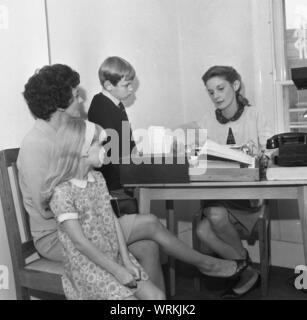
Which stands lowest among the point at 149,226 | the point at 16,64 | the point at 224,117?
the point at 149,226

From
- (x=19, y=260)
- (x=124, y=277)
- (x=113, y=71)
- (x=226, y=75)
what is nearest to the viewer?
(x=124, y=277)

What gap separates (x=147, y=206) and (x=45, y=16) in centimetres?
91

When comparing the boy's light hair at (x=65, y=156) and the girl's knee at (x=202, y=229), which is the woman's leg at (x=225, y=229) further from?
the boy's light hair at (x=65, y=156)

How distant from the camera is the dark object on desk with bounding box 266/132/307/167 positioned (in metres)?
1.57

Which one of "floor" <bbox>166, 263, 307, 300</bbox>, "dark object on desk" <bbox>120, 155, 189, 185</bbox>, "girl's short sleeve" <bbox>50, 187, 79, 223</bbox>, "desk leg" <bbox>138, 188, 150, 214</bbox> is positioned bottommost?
"floor" <bbox>166, 263, 307, 300</bbox>

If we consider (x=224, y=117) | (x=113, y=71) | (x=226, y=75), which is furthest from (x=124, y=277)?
(x=226, y=75)

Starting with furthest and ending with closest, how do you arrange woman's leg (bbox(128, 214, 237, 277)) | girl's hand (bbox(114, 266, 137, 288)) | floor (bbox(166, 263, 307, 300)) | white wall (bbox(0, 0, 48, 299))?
floor (bbox(166, 263, 307, 300)) < white wall (bbox(0, 0, 48, 299)) < woman's leg (bbox(128, 214, 237, 277)) < girl's hand (bbox(114, 266, 137, 288))

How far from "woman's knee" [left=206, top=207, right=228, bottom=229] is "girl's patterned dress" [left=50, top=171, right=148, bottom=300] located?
0.64 metres

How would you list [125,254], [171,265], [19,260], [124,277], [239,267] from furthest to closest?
1. [171,265]
2. [239,267]
3. [19,260]
4. [125,254]
5. [124,277]

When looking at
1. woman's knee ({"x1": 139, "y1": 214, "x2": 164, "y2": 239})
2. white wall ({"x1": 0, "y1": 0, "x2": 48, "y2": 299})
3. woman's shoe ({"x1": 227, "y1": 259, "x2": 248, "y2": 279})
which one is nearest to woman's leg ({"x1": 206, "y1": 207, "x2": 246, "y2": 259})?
woman's shoe ({"x1": 227, "y1": 259, "x2": 248, "y2": 279})

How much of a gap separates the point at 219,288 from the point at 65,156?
1.24 metres

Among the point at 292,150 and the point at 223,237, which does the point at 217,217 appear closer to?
the point at 223,237

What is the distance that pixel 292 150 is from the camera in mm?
1583

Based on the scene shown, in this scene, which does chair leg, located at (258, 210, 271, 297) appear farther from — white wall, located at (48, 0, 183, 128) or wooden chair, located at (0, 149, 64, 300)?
wooden chair, located at (0, 149, 64, 300)
